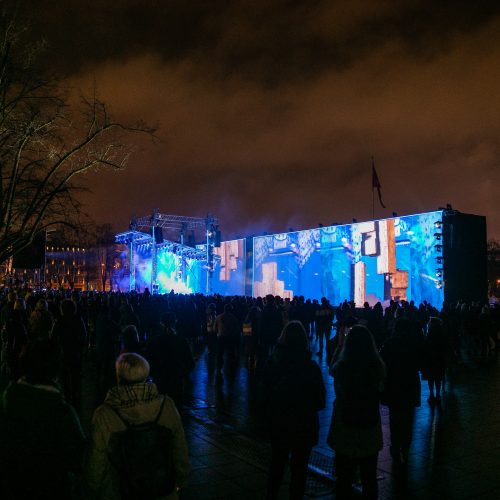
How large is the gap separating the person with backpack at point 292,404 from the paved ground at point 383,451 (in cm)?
87

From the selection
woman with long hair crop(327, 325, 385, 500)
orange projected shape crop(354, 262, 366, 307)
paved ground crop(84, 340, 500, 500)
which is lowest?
paved ground crop(84, 340, 500, 500)

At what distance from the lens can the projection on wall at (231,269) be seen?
37.7 meters

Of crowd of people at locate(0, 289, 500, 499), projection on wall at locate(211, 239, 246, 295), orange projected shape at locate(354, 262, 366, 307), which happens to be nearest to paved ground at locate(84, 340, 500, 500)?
crowd of people at locate(0, 289, 500, 499)

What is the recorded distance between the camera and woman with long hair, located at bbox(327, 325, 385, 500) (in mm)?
4023

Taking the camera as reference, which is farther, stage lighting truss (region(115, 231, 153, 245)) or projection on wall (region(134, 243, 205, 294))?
projection on wall (region(134, 243, 205, 294))

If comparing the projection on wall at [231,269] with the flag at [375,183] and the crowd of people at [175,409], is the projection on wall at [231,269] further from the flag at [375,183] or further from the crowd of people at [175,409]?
the crowd of people at [175,409]

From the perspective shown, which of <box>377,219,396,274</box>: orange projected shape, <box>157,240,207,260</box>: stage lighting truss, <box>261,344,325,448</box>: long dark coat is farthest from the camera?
<box>157,240,207,260</box>: stage lighting truss

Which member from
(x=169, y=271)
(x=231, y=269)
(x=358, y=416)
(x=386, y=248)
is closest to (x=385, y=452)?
(x=358, y=416)

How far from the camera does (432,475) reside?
208 inches

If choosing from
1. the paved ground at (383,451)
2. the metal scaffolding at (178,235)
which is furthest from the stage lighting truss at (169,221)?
the paved ground at (383,451)

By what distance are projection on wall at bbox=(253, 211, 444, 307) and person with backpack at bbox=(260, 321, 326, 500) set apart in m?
22.2

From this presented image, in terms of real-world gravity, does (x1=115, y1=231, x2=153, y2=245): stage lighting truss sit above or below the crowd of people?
above

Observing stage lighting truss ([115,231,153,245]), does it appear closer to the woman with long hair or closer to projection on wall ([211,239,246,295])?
projection on wall ([211,239,246,295])

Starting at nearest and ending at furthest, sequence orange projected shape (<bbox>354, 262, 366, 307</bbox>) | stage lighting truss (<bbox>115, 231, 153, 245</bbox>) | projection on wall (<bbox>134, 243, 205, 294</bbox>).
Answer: orange projected shape (<bbox>354, 262, 366, 307</bbox>)
stage lighting truss (<bbox>115, 231, 153, 245</bbox>)
projection on wall (<bbox>134, 243, 205, 294</bbox>)
